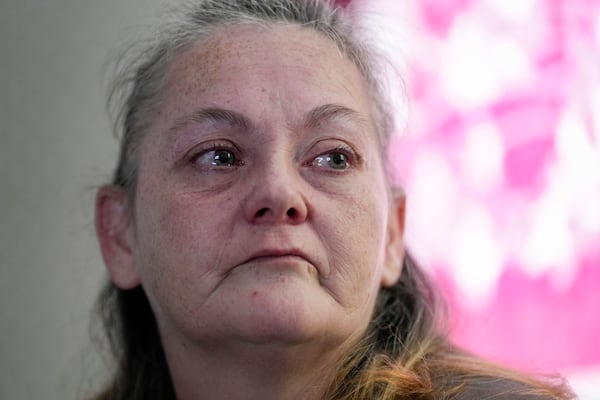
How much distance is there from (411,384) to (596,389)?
3.97 feet

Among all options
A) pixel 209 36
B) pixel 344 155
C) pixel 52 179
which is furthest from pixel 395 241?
pixel 52 179

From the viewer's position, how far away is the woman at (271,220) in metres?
1.18

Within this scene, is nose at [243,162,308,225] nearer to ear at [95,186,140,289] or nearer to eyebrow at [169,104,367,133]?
eyebrow at [169,104,367,133]

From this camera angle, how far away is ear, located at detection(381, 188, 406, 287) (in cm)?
148

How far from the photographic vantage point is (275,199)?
1.17m

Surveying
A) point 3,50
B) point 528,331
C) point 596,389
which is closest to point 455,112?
point 528,331

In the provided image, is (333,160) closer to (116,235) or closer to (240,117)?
(240,117)

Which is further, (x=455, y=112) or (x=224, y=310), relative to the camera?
(x=455, y=112)

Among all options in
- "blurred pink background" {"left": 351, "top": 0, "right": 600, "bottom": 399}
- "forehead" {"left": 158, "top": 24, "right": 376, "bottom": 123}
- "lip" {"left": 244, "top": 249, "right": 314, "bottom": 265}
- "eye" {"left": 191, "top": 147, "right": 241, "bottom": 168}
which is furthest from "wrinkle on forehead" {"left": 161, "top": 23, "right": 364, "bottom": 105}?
"blurred pink background" {"left": 351, "top": 0, "right": 600, "bottom": 399}

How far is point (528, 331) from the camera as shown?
2207mm

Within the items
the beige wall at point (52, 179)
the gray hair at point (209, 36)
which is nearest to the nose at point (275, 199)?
the gray hair at point (209, 36)

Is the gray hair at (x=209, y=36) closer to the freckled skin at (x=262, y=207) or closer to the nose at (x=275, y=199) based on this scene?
the freckled skin at (x=262, y=207)

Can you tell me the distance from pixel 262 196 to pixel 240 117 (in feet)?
0.53

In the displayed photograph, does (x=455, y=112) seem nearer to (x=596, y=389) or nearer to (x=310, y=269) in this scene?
(x=596, y=389)
